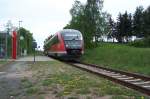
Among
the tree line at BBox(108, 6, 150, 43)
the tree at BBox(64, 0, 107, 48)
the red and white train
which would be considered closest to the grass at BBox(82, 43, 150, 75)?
the red and white train

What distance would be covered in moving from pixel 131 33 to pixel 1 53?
242 ft


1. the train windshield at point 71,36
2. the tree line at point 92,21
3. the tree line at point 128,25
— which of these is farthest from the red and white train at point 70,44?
the tree line at point 128,25

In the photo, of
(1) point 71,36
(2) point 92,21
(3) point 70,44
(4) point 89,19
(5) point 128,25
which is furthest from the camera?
(5) point 128,25

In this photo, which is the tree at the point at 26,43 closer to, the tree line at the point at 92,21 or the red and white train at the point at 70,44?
the tree line at the point at 92,21

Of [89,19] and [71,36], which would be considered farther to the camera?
[89,19]

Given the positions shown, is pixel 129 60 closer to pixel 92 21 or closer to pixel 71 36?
pixel 71 36

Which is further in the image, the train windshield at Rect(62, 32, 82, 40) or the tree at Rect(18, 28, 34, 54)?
the tree at Rect(18, 28, 34, 54)

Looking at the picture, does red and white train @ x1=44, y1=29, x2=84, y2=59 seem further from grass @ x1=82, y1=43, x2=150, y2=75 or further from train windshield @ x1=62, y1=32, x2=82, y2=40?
grass @ x1=82, y1=43, x2=150, y2=75

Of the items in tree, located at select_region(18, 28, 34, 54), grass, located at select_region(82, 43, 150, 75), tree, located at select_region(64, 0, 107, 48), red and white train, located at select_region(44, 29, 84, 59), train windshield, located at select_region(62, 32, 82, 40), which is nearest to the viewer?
grass, located at select_region(82, 43, 150, 75)

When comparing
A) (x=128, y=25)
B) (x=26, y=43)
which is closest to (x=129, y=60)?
(x=128, y=25)

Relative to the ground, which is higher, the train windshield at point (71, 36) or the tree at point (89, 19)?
the tree at point (89, 19)

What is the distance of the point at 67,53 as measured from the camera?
151ft

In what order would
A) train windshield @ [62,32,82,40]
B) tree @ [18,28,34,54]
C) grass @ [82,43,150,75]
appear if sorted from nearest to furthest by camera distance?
grass @ [82,43,150,75] < train windshield @ [62,32,82,40] < tree @ [18,28,34,54]

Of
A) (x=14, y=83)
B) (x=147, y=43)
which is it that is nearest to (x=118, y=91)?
(x=14, y=83)
